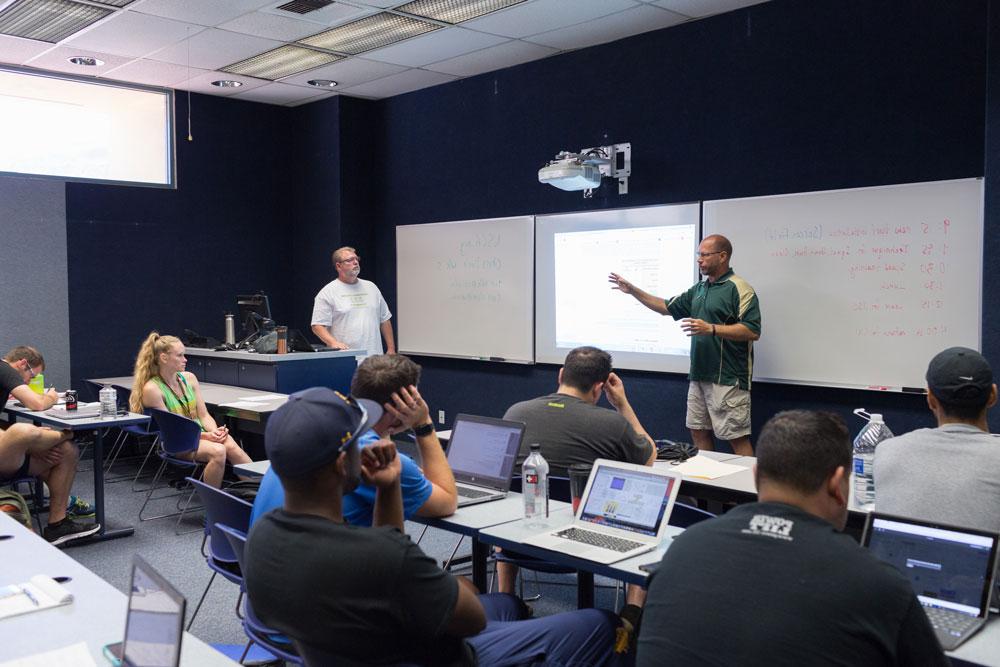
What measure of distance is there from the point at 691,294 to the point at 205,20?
356cm

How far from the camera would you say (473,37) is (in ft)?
19.6

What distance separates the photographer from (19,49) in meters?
6.36

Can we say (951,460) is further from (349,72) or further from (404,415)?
(349,72)

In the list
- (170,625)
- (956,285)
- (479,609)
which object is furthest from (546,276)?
(170,625)

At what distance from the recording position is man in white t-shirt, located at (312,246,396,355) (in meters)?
6.97

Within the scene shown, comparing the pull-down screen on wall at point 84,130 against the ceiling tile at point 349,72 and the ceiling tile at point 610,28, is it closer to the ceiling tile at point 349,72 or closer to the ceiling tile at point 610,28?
the ceiling tile at point 349,72

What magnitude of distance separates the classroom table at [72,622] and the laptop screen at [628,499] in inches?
50.5

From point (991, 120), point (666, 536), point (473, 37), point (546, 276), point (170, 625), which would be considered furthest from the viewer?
point (546, 276)

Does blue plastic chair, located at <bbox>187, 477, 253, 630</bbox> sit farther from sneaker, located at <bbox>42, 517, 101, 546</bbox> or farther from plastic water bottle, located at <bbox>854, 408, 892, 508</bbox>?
sneaker, located at <bbox>42, 517, 101, 546</bbox>

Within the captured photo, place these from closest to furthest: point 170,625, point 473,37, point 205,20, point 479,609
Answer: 1. point 170,625
2. point 479,609
3. point 205,20
4. point 473,37

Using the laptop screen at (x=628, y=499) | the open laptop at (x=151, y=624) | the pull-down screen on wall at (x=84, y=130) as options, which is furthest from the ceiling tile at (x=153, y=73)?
the open laptop at (x=151, y=624)

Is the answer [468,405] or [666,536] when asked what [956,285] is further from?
[468,405]

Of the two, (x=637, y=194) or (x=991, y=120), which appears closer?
(x=991, y=120)

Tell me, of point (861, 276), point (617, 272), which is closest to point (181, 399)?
point (617, 272)
